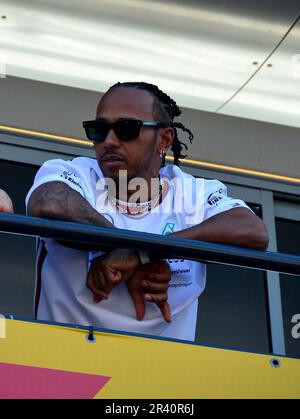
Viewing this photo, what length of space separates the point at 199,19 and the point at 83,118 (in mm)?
859

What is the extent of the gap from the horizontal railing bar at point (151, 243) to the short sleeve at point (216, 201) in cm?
30

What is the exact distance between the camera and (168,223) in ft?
11.7

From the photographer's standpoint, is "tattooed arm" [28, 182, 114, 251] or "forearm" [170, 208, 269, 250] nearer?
"tattooed arm" [28, 182, 114, 251]

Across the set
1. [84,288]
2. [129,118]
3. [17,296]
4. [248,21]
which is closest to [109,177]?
[129,118]

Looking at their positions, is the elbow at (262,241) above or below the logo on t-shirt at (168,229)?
below

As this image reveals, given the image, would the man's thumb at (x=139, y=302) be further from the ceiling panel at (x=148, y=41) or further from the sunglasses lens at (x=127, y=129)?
the ceiling panel at (x=148, y=41)

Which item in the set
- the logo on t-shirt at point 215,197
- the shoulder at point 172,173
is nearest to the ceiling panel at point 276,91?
the shoulder at point 172,173

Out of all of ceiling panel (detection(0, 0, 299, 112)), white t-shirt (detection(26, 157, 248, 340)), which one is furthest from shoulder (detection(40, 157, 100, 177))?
ceiling panel (detection(0, 0, 299, 112))

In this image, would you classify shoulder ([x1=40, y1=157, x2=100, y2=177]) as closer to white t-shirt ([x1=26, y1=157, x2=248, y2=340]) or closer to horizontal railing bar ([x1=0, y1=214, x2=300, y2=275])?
white t-shirt ([x1=26, y1=157, x2=248, y2=340])

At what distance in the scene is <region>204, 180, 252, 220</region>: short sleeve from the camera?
3.53 m

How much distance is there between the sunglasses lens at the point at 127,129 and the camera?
11.7ft

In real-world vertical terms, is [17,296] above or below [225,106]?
below

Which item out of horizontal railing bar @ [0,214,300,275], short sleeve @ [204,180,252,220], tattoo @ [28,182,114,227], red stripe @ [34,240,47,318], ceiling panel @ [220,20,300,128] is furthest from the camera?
ceiling panel @ [220,20,300,128]
